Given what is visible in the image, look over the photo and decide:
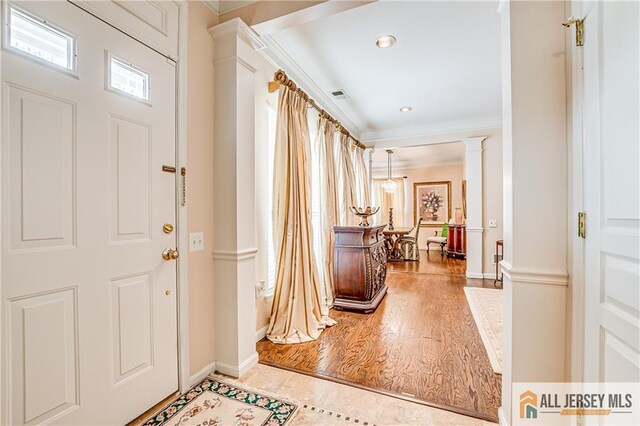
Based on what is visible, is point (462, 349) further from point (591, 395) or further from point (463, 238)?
point (463, 238)

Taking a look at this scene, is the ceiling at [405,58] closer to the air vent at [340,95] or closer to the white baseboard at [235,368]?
the air vent at [340,95]

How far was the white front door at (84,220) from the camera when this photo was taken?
109 cm

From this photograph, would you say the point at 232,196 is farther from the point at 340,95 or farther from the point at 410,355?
the point at 340,95

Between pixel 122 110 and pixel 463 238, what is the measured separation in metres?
7.45

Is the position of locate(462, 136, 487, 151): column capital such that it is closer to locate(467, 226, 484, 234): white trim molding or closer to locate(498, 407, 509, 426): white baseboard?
locate(467, 226, 484, 234): white trim molding

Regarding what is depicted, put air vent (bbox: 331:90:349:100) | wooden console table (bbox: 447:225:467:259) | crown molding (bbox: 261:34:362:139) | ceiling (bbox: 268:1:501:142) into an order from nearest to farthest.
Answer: ceiling (bbox: 268:1:501:142), crown molding (bbox: 261:34:362:139), air vent (bbox: 331:90:349:100), wooden console table (bbox: 447:225:467:259)

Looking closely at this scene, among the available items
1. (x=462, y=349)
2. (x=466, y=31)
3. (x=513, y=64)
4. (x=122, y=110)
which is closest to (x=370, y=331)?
(x=462, y=349)

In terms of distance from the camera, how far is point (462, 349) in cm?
229

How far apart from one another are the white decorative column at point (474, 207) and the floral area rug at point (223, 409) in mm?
4302

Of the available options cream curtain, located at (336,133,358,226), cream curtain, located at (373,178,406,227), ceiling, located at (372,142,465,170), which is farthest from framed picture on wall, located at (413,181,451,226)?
cream curtain, located at (336,133,358,226)

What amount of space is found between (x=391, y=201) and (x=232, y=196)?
7.66m

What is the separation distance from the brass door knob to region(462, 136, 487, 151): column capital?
16.0 feet

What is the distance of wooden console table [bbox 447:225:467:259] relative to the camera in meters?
7.04

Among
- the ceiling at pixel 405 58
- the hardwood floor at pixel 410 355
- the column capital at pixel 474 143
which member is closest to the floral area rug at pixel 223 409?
the hardwood floor at pixel 410 355
